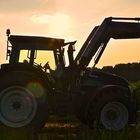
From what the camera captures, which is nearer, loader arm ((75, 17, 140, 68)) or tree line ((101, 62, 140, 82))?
loader arm ((75, 17, 140, 68))

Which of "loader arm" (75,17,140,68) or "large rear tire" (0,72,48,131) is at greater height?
"loader arm" (75,17,140,68)

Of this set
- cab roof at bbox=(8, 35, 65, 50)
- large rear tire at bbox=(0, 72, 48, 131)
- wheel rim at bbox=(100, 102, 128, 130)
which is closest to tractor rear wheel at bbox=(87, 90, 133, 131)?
wheel rim at bbox=(100, 102, 128, 130)

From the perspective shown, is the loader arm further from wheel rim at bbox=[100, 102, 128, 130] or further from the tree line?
the tree line

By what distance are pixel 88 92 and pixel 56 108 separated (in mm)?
1152

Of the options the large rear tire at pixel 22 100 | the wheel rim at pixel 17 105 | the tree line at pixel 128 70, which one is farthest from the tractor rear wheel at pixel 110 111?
the tree line at pixel 128 70

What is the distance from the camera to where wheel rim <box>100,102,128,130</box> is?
13.9 meters

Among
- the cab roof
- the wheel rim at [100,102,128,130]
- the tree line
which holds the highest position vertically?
the tree line

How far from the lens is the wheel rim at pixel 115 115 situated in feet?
45.8

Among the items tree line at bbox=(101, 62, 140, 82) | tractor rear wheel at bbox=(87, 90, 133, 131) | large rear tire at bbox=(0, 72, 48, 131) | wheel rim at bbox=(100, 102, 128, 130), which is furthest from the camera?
tree line at bbox=(101, 62, 140, 82)

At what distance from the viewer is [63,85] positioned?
14.0m

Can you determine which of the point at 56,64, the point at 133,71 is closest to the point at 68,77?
the point at 56,64

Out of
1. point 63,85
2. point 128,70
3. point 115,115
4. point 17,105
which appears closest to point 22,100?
point 17,105

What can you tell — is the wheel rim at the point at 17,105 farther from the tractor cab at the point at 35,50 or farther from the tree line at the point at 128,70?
the tree line at the point at 128,70

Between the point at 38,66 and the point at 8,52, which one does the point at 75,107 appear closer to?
the point at 38,66
